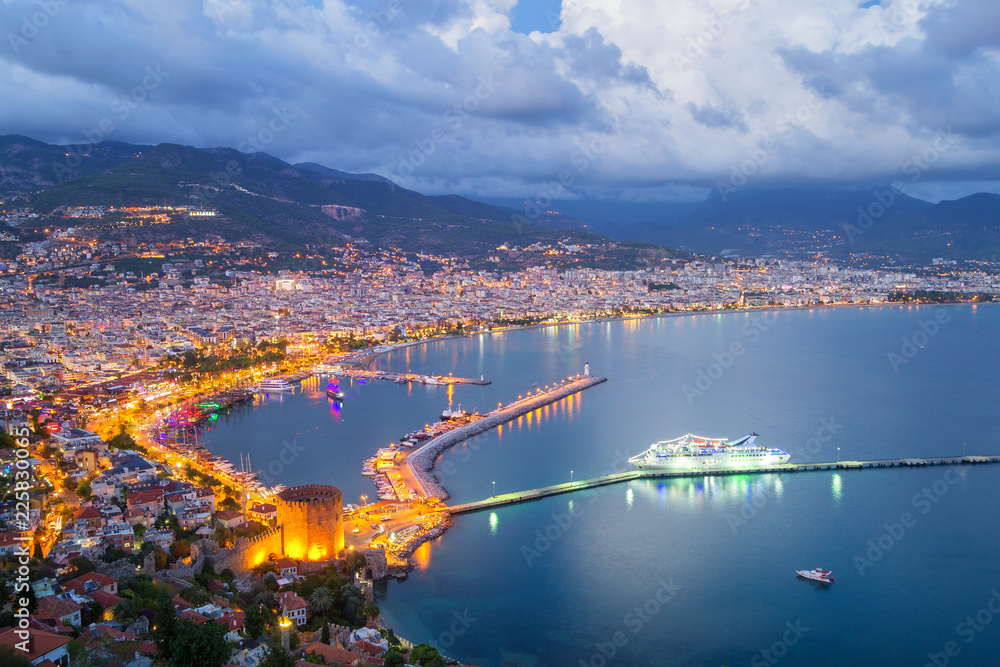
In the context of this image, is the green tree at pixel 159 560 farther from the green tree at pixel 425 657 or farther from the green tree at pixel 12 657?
the green tree at pixel 425 657

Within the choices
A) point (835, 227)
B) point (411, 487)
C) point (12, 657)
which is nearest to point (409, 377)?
point (411, 487)

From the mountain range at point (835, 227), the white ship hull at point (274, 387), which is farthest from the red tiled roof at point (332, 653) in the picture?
the mountain range at point (835, 227)

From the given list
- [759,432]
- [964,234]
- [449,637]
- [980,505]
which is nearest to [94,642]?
[449,637]

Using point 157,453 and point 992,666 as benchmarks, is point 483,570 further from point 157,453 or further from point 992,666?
point 157,453

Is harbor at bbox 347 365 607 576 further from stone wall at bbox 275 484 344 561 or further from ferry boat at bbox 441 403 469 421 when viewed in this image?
stone wall at bbox 275 484 344 561

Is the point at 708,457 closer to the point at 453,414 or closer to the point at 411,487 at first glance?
the point at 411,487
